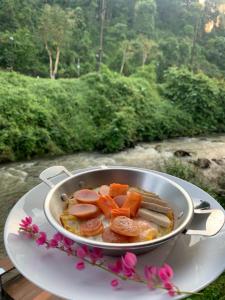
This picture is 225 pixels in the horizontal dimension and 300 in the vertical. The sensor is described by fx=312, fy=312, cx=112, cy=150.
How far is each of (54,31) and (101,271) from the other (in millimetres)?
6337

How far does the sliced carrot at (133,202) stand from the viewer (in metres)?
0.62

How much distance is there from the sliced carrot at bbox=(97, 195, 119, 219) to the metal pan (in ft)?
0.27

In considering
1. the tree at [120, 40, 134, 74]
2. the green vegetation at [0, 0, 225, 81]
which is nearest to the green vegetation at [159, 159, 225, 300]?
the green vegetation at [0, 0, 225, 81]

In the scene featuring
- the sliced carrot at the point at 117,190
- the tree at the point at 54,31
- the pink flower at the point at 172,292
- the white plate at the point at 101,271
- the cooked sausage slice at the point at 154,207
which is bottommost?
the white plate at the point at 101,271

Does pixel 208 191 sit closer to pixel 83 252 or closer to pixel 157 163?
pixel 157 163

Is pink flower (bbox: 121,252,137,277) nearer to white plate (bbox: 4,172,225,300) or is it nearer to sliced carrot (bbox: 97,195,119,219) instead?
white plate (bbox: 4,172,225,300)

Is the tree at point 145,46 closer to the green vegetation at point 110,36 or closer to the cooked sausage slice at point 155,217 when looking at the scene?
the green vegetation at point 110,36

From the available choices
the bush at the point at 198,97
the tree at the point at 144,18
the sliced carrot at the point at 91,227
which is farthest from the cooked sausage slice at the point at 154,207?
the tree at the point at 144,18

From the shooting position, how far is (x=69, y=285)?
505 mm

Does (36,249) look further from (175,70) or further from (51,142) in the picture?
(175,70)

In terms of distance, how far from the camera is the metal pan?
52 cm

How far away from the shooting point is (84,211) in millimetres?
609

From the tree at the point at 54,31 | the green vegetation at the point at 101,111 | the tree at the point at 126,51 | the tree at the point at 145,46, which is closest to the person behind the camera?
the green vegetation at the point at 101,111

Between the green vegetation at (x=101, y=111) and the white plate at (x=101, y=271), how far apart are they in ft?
11.4
